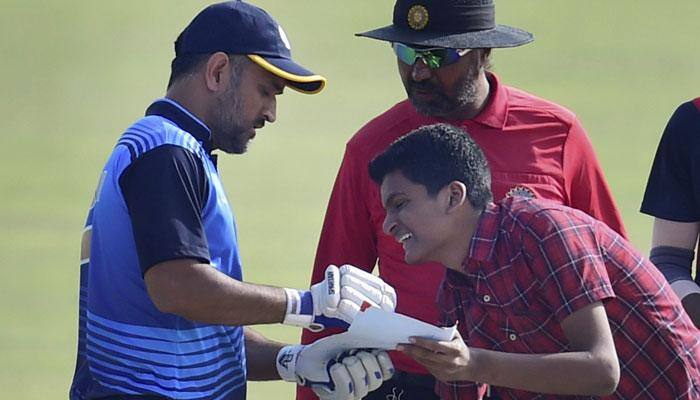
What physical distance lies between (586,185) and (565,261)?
1112mm

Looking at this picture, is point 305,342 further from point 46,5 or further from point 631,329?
point 46,5

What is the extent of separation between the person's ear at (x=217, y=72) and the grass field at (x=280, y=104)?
12.7ft

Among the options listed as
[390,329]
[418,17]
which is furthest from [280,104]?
[390,329]

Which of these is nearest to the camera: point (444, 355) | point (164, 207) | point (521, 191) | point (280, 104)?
point (444, 355)

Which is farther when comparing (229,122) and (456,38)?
(456,38)

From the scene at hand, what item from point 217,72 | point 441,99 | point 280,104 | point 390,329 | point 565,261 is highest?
point 217,72

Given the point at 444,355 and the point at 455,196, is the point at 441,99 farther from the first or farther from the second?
the point at 444,355

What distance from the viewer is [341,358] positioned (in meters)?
3.25

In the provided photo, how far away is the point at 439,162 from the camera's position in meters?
3.05

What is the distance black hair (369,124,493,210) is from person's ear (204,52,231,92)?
41 centimetres

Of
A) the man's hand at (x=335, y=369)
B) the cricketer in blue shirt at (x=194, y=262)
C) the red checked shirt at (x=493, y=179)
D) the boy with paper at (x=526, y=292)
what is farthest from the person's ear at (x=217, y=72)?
the red checked shirt at (x=493, y=179)

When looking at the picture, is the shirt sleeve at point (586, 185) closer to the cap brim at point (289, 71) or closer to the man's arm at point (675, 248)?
the man's arm at point (675, 248)

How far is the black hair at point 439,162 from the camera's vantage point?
3.03 m

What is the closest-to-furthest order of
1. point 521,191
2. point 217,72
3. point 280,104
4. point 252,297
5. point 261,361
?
point 252,297 < point 217,72 < point 261,361 < point 521,191 < point 280,104
